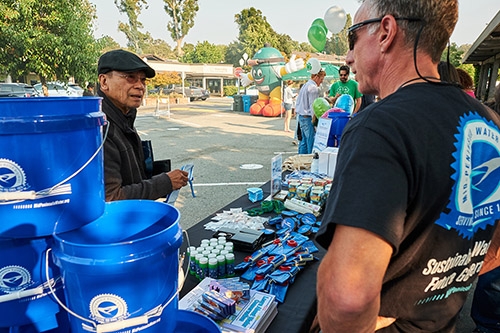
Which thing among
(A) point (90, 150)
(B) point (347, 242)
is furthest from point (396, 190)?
(A) point (90, 150)

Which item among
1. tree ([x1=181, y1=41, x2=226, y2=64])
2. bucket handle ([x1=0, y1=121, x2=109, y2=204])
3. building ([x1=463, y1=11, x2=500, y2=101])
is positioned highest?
tree ([x1=181, y1=41, x2=226, y2=64])

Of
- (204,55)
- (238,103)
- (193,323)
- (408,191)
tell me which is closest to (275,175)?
(193,323)

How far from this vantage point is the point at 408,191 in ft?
2.66

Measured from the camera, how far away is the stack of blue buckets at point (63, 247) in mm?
747

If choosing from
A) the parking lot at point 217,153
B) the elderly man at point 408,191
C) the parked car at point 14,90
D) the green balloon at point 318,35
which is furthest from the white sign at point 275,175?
Result: the parked car at point 14,90

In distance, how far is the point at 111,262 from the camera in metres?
0.72

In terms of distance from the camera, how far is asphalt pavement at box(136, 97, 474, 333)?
5039 millimetres

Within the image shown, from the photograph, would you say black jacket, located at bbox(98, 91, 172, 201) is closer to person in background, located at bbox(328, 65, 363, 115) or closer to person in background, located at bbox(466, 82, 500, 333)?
person in background, located at bbox(466, 82, 500, 333)

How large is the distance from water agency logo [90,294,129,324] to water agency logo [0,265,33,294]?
21cm

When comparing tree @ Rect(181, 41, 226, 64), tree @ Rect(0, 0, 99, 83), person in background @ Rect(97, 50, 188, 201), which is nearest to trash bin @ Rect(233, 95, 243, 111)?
tree @ Rect(0, 0, 99, 83)

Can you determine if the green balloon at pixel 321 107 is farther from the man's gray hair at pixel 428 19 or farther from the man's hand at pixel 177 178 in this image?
the man's gray hair at pixel 428 19

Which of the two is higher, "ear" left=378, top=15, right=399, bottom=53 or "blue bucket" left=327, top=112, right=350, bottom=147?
"ear" left=378, top=15, right=399, bottom=53

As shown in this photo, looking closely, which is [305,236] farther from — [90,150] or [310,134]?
[310,134]

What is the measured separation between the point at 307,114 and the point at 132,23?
58.5 m
